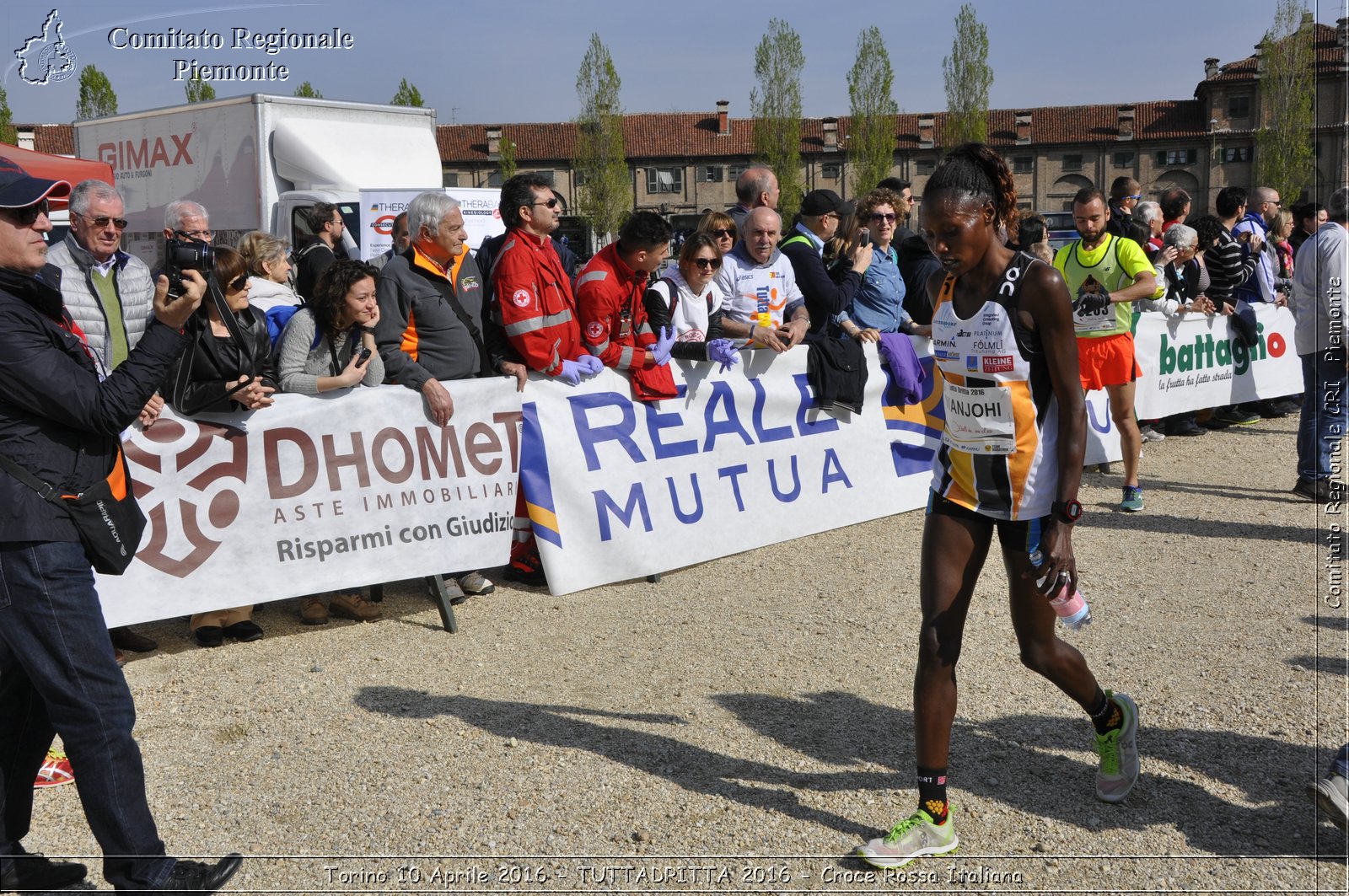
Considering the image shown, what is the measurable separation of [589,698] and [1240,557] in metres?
4.45

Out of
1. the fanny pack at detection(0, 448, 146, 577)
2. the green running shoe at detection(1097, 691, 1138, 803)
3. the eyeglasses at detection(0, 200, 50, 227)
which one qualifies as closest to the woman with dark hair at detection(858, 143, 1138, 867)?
the green running shoe at detection(1097, 691, 1138, 803)

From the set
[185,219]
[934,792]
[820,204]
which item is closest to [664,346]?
[820,204]

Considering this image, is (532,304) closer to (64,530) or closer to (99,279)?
(99,279)

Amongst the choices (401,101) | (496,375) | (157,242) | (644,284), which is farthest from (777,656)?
(401,101)

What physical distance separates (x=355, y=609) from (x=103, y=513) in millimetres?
3027

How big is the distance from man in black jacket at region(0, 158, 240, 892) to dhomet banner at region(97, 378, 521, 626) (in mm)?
2024

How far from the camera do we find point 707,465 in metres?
7.12

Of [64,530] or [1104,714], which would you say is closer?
[64,530]

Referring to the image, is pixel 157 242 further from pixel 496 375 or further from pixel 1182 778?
pixel 1182 778

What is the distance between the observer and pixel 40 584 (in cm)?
308

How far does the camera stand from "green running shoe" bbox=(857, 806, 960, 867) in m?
3.48

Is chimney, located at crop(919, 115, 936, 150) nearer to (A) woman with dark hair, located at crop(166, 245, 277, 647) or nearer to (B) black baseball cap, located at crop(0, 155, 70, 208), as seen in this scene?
(A) woman with dark hair, located at crop(166, 245, 277, 647)

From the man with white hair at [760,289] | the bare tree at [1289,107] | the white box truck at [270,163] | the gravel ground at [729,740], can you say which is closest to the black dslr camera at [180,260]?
the gravel ground at [729,740]

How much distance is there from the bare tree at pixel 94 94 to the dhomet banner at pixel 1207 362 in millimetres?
51617
